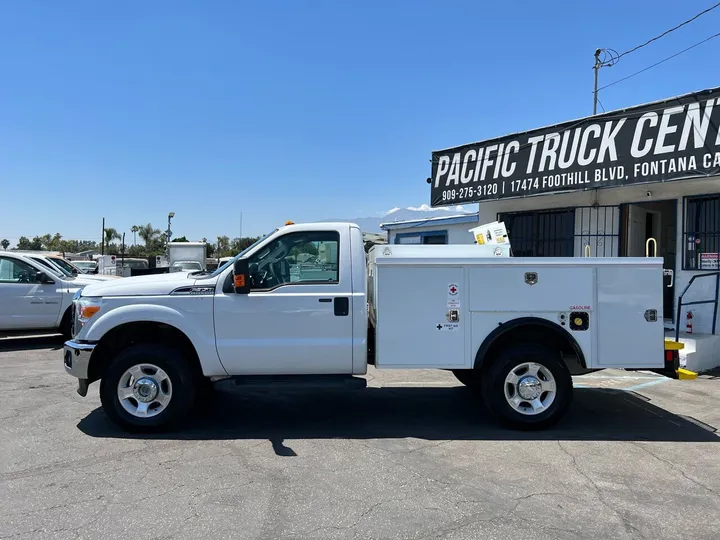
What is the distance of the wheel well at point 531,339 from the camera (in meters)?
5.54

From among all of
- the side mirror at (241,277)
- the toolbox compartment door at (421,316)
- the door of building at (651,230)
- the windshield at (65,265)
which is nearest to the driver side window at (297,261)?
the side mirror at (241,277)

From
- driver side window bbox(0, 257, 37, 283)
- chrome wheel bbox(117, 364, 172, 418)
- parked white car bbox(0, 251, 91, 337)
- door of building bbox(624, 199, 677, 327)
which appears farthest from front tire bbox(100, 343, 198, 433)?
door of building bbox(624, 199, 677, 327)

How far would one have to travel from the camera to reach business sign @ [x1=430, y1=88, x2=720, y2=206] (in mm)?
8773

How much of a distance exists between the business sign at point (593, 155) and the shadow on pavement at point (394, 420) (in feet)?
13.6

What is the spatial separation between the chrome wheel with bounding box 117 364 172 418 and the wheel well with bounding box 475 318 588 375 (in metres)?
3.12

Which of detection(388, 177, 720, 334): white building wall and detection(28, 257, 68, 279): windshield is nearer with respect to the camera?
detection(388, 177, 720, 334): white building wall

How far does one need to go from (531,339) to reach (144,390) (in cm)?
395

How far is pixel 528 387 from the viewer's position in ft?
18.3

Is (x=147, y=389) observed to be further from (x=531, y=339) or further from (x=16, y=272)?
(x=16, y=272)

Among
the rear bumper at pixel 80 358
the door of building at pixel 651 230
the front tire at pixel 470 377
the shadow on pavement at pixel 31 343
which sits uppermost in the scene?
the door of building at pixel 651 230

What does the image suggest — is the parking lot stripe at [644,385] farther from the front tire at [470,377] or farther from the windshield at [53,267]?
the windshield at [53,267]

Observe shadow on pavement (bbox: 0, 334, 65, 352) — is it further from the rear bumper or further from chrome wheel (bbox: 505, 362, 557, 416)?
chrome wheel (bbox: 505, 362, 557, 416)

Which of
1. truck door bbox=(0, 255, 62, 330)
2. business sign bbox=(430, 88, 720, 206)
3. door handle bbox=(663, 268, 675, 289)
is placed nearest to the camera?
door handle bbox=(663, 268, 675, 289)

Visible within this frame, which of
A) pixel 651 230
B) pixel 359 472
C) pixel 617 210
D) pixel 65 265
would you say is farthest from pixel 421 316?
pixel 65 265
